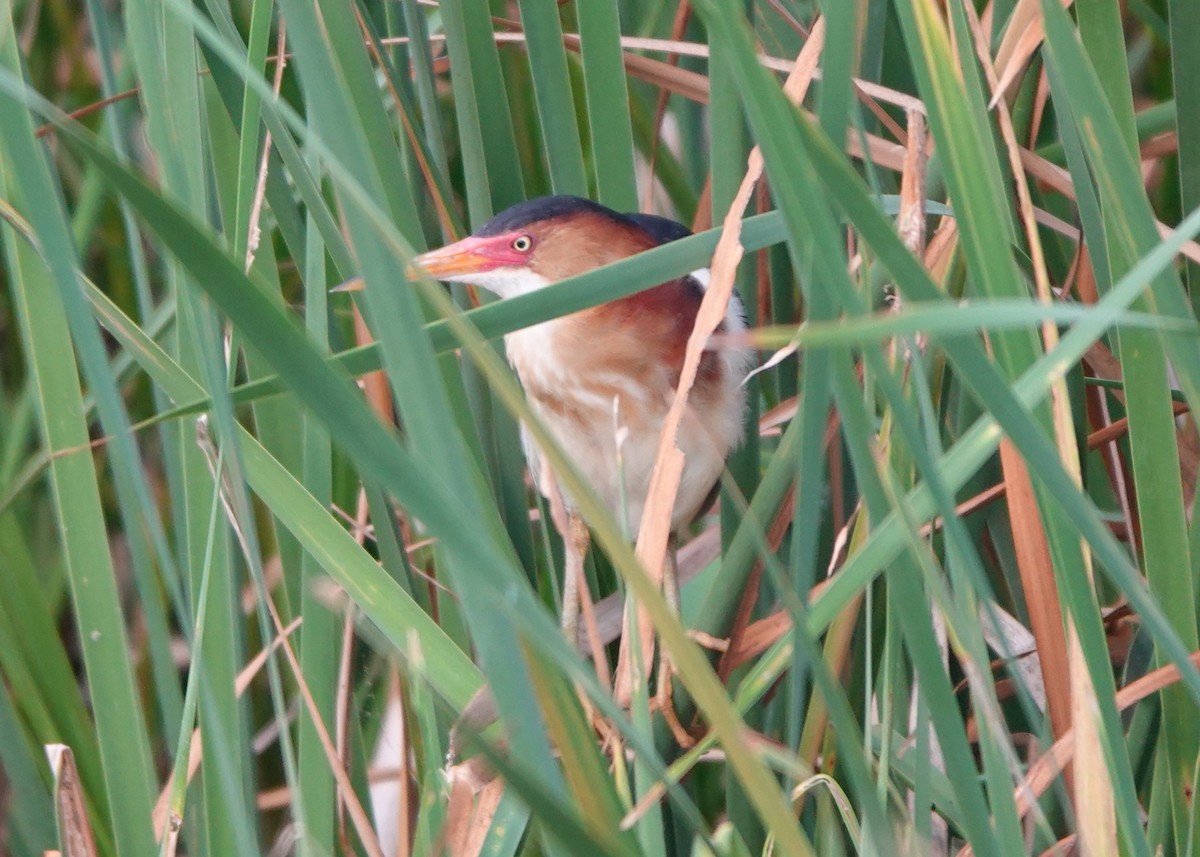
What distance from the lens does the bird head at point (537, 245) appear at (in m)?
1.09

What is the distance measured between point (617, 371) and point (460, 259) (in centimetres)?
29

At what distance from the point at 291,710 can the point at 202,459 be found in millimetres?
738

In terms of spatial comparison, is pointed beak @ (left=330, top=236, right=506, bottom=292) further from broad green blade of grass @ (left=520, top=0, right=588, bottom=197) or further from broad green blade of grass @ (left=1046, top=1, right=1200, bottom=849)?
broad green blade of grass @ (left=1046, top=1, right=1200, bottom=849)

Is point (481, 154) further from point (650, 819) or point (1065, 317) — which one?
point (1065, 317)

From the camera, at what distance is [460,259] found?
111 cm

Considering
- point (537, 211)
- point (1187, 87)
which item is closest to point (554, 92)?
point (537, 211)

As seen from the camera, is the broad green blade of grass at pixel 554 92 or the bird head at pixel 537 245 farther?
the bird head at pixel 537 245

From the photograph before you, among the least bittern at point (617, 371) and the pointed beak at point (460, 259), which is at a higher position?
the pointed beak at point (460, 259)

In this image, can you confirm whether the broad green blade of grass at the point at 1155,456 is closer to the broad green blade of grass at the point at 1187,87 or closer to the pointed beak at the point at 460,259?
the broad green blade of grass at the point at 1187,87

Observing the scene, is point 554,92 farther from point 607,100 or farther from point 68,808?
point 68,808

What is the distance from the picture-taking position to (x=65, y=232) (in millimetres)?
523

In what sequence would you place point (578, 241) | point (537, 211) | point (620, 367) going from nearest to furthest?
point (537, 211) < point (578, 241) < point (620, 367)

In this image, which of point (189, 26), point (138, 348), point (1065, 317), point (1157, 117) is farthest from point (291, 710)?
point (1065, 317)

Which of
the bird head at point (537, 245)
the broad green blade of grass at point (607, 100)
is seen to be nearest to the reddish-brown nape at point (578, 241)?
the bird head at point (537, 245)
